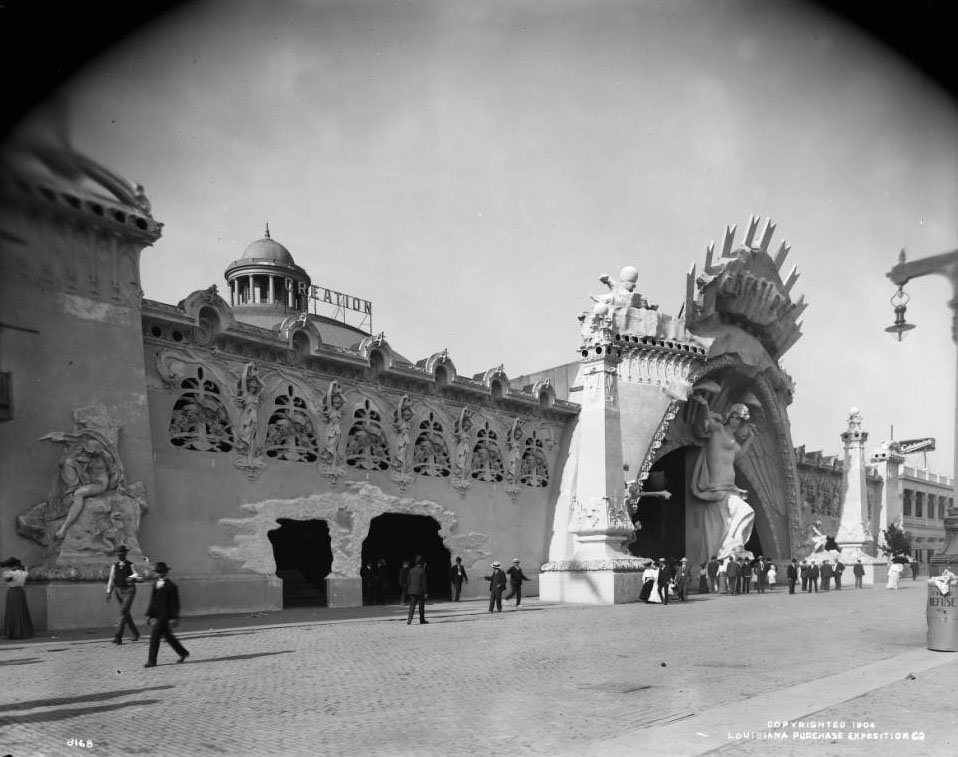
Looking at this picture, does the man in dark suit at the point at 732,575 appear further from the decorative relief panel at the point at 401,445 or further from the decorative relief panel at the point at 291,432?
the decorative relief panel at the point at 291,432

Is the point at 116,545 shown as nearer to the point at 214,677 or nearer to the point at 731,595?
the point at 214,677

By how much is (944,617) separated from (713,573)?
20604 millimetres

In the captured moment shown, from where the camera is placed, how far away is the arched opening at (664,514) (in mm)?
37875

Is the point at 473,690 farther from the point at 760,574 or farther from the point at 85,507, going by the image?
the point at 760,574

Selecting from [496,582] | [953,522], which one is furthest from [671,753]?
[496,582]

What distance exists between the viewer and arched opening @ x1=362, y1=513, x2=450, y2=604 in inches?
1078

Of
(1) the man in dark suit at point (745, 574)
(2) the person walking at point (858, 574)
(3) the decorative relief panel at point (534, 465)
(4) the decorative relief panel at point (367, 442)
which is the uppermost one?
(4) the decorative relief panel at point (367, 442)

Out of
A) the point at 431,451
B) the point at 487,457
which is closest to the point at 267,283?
the point at 431,451

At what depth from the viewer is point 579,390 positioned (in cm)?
3341

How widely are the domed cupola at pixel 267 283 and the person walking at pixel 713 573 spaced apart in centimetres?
1732

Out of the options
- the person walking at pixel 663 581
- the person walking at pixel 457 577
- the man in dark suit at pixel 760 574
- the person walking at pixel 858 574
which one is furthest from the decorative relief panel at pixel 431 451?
the person walking at pixel 858 574

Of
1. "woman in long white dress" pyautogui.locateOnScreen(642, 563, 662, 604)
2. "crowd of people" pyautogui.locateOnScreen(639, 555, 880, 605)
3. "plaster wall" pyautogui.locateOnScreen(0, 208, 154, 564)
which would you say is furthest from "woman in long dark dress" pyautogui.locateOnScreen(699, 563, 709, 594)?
"plaster wall" pyautogui.locateOnScreen(0, 208, 154, 564)

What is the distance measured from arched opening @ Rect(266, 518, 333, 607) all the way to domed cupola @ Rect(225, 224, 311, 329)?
6965mm

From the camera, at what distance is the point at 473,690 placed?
9.99 metres
